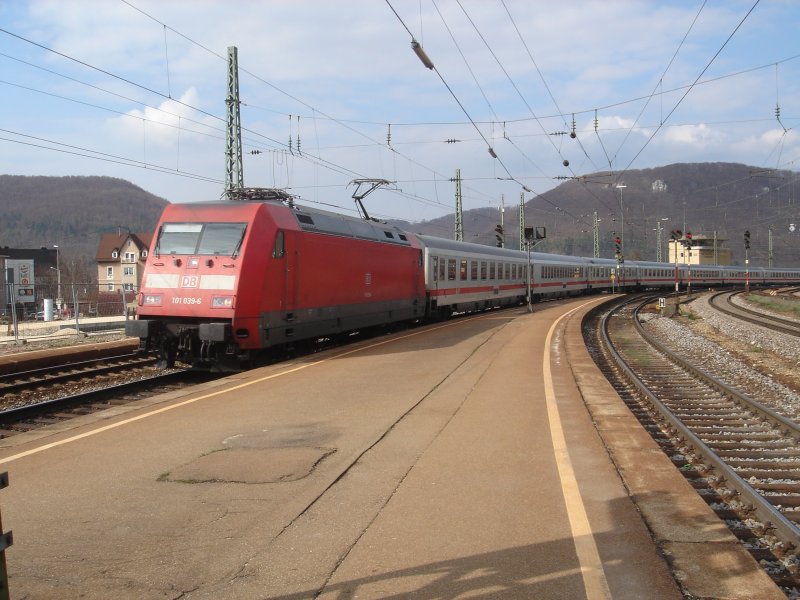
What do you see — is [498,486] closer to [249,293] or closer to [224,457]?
[224,457]

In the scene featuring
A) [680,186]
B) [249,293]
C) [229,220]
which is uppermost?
[680,186]

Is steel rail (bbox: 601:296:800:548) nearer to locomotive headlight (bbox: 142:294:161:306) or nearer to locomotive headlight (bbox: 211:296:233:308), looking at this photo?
locomotive headlight (bbox: 211:296:233:308)

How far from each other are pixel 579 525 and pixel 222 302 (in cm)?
882

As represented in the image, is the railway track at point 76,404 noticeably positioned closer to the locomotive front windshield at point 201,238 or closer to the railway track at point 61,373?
the railway track at point 61,373

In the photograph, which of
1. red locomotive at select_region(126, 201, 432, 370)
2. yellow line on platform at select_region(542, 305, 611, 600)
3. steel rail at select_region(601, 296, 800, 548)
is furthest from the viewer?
red locomotive at select_region(126, 201, 432, 370)

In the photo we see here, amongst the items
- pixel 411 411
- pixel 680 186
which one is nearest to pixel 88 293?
pixel 411 411

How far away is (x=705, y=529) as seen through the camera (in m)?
4.42

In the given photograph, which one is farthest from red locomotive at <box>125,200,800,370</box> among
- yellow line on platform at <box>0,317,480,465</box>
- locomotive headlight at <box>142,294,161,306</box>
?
yellow line on platform at <box>0,317,480,465</box>

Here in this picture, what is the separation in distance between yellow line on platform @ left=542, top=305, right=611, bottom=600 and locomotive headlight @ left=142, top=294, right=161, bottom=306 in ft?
26.0

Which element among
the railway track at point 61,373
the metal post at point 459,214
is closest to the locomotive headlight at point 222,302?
the railway track at point 61,373

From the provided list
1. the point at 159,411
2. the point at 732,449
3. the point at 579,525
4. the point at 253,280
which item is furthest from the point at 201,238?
the point at 579,525

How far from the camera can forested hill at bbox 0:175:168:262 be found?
96.5m

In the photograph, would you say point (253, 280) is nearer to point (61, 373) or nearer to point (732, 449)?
point (61, 373)

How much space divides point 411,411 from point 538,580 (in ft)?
15.5
